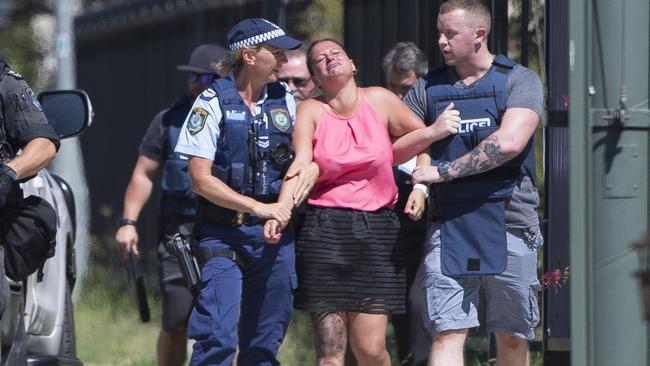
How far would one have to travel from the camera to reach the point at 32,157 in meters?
4.89

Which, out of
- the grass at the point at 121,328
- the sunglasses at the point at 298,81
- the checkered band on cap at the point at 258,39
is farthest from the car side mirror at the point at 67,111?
the grass at the point at 121,328

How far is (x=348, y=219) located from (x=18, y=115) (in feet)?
5.10

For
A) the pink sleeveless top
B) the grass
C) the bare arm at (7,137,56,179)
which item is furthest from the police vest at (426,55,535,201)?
the bare arm at (7,137,56,179)

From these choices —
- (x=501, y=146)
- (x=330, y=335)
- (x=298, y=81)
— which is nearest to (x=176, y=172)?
(x=298, y=81)

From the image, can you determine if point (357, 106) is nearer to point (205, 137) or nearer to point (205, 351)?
point (205, 137)

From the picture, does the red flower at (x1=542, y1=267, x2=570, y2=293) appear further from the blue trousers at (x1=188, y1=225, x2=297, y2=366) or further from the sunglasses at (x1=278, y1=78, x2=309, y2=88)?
the sunglasses at (x1=278, y1=78, x2=309, y2=88)

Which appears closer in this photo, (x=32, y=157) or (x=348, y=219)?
(x=32, y=157)

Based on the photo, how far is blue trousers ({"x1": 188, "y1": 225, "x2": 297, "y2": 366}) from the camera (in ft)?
18.9

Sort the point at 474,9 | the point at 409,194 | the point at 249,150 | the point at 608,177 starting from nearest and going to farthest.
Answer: the point at 608,177 < the point at 474,9 < the point at 249,150 < the point at 409,194

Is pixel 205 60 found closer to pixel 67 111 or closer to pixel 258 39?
pixel 258 39

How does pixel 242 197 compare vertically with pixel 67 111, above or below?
below

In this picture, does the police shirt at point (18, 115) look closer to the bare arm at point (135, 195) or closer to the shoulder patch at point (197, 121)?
the shoulder patch at point (197, 121)

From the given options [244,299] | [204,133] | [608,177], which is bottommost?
[244,299]

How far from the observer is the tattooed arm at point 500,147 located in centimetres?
556
